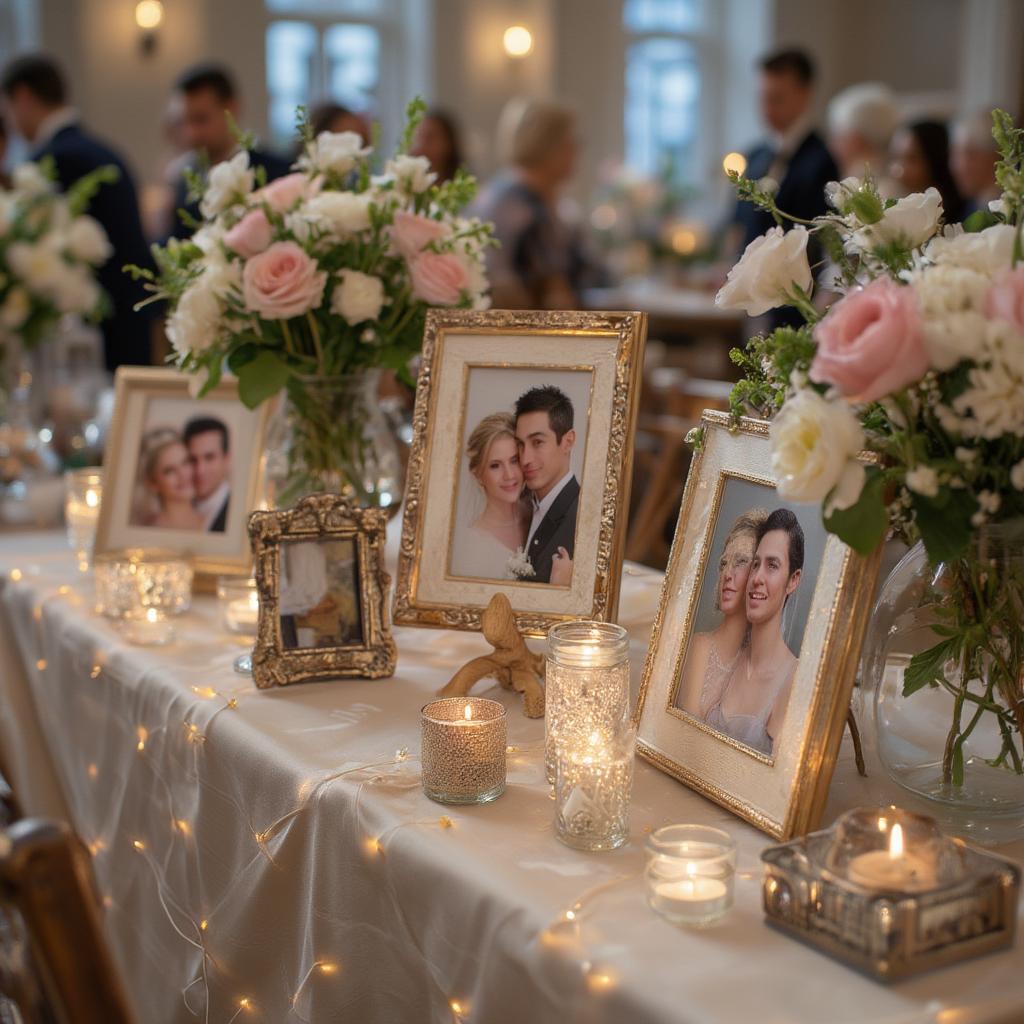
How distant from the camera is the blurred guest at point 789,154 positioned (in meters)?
4.59

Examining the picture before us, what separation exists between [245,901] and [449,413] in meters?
0.61

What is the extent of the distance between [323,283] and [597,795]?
88 centimetres

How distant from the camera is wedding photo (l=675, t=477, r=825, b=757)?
45.2 inches

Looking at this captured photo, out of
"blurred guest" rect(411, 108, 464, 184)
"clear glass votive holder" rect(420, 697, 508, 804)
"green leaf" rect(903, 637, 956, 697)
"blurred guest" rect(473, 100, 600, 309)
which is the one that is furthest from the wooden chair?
"blurred guest" rect(411, 108, 464, 184)

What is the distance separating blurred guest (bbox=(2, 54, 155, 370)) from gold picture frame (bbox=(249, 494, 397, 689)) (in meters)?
3.04

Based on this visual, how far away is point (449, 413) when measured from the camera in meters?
1.61

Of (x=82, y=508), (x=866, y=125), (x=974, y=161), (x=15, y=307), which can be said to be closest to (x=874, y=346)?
(x=82, y=508)

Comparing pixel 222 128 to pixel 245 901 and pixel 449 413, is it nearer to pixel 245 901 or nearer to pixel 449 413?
pixel 449 413

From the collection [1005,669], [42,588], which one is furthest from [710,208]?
[1005,669]

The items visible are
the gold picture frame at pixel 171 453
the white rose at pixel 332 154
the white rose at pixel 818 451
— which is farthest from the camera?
the gold picture frame at pixel 171 453

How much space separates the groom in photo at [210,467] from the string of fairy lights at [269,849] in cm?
31

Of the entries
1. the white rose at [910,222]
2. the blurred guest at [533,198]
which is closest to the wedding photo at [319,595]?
the white rose at [910,222]

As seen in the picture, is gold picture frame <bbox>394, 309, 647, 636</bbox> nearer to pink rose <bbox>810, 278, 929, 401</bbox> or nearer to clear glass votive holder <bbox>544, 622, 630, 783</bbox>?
clear glass votive holder <bbox>544, 622, 630, 783</bbox>

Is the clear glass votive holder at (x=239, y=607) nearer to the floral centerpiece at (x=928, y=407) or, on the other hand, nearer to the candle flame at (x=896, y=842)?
the floral centerpiece at (x=928, y=407)
